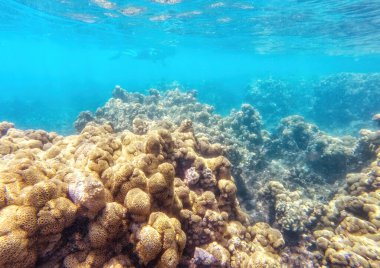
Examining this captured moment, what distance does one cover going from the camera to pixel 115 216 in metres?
3.77

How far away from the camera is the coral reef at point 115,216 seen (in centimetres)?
344

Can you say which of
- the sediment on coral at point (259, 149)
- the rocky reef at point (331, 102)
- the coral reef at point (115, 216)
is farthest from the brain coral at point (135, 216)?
the rocky reef at point (331, 102)

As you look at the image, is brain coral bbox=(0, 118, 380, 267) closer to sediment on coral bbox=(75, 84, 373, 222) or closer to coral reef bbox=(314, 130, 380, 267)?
coral reef bbox=(314, 130, 380, 267)

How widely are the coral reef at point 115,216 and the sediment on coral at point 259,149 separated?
4.56 ft

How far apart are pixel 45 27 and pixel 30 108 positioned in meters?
11.6

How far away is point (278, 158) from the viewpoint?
560 inches

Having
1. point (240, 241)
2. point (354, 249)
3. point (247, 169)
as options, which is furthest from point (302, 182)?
point (240, 241)

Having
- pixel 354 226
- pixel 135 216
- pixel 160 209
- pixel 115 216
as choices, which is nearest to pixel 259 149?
pixel 354 226

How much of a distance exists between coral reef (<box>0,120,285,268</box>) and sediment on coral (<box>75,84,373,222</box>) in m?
1.39

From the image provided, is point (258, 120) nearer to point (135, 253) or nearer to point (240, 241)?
point (240, 241)

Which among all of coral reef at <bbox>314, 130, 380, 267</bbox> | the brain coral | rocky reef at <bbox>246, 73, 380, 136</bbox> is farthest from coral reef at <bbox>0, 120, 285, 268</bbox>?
rocky reef at <bbox>246, 73, 380, 136</bbox>

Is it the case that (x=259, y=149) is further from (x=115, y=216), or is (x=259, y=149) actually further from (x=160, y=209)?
(x=115, y=216)

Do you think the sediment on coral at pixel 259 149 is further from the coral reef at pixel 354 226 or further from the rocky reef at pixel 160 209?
the coral reef at pixel 354 226

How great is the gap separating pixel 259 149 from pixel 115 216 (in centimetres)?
1130
